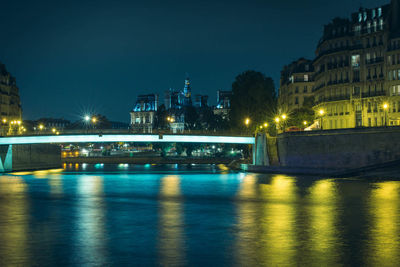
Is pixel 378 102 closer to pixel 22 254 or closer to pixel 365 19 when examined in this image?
pixel 365 19

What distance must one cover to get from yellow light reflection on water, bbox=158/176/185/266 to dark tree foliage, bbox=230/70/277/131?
187 ft

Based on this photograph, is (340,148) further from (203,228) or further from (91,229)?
(91,229)

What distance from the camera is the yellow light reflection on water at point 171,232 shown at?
68.0 ft

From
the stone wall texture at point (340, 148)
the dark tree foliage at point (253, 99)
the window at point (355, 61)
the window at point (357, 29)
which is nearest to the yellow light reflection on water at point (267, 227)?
the stone wall texture at point (340, 148)

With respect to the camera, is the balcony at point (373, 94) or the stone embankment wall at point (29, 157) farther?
the stone embankment wall at point (29, 157)

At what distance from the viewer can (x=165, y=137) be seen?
92562mm

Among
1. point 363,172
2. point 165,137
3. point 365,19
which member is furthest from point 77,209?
point 365,19

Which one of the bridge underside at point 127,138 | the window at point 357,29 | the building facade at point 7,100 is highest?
the window at point 357,29

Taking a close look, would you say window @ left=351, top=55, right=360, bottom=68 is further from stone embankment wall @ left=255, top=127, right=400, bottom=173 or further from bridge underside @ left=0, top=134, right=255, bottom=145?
bridge underside @ left=0, top=134, right=255, bottom=145

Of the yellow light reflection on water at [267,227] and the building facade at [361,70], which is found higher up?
the building facade at [361,70]

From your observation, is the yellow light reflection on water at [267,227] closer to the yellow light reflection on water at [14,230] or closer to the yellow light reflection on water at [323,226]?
the yellow light reflection on water at [323,226]

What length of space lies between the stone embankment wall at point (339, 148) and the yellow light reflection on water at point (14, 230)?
138 feet

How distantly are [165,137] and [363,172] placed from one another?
37.2 m

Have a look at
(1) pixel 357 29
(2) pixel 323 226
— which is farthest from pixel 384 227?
(1) pixel 357 29
